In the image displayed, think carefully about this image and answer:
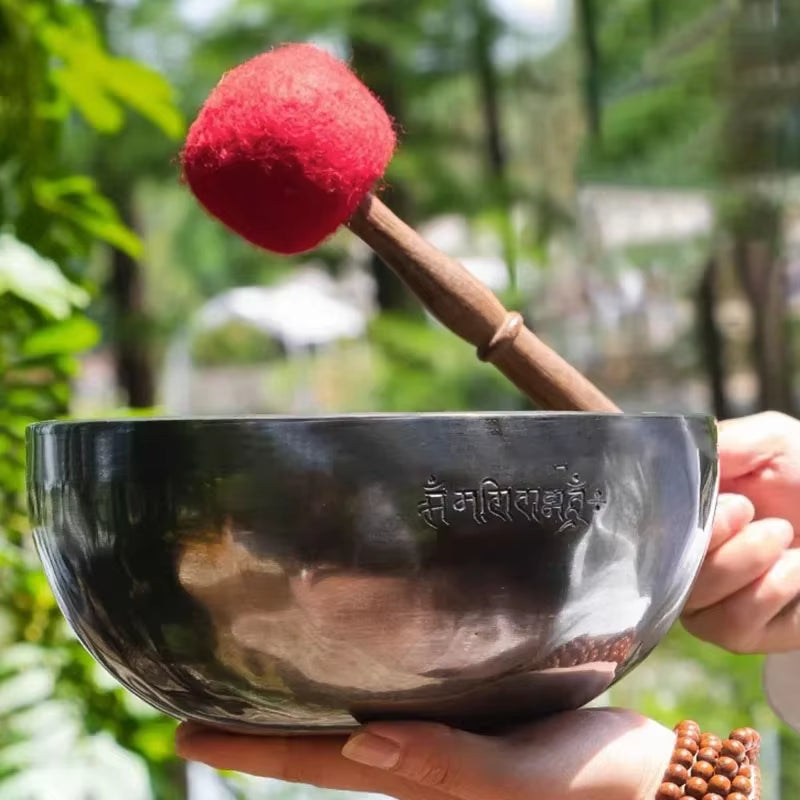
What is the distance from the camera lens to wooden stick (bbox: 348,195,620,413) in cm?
46

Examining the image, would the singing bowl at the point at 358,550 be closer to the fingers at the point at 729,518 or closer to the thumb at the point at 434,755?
the thumb at the point at 434,755

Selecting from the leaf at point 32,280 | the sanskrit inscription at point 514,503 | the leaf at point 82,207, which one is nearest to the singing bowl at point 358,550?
the sanskrit inscription at point 514,503

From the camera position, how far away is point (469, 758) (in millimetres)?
445

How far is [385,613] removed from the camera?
0.38 m

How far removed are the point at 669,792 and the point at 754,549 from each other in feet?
0.40

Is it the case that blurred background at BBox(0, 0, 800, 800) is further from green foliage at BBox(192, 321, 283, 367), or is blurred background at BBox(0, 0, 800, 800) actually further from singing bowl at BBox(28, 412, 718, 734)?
green foliage at BBox(192, 321, 283, 367)

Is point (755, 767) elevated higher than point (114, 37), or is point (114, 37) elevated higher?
point (114, 37)

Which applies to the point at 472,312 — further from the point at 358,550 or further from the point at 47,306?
the point at 47,306

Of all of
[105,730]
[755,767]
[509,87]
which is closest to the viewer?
[755,767]

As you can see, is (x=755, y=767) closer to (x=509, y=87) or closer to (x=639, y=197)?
(x=639, y=197)

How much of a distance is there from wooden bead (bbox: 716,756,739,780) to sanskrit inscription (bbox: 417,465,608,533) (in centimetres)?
22

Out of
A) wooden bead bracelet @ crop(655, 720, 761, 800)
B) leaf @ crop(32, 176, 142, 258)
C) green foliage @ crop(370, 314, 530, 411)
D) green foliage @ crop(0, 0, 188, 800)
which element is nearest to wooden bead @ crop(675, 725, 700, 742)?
wooden bead bracelet @ crop(655, 720, 761, 800)

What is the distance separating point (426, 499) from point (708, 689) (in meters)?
2.67

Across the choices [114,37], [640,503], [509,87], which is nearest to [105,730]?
[640,503]
